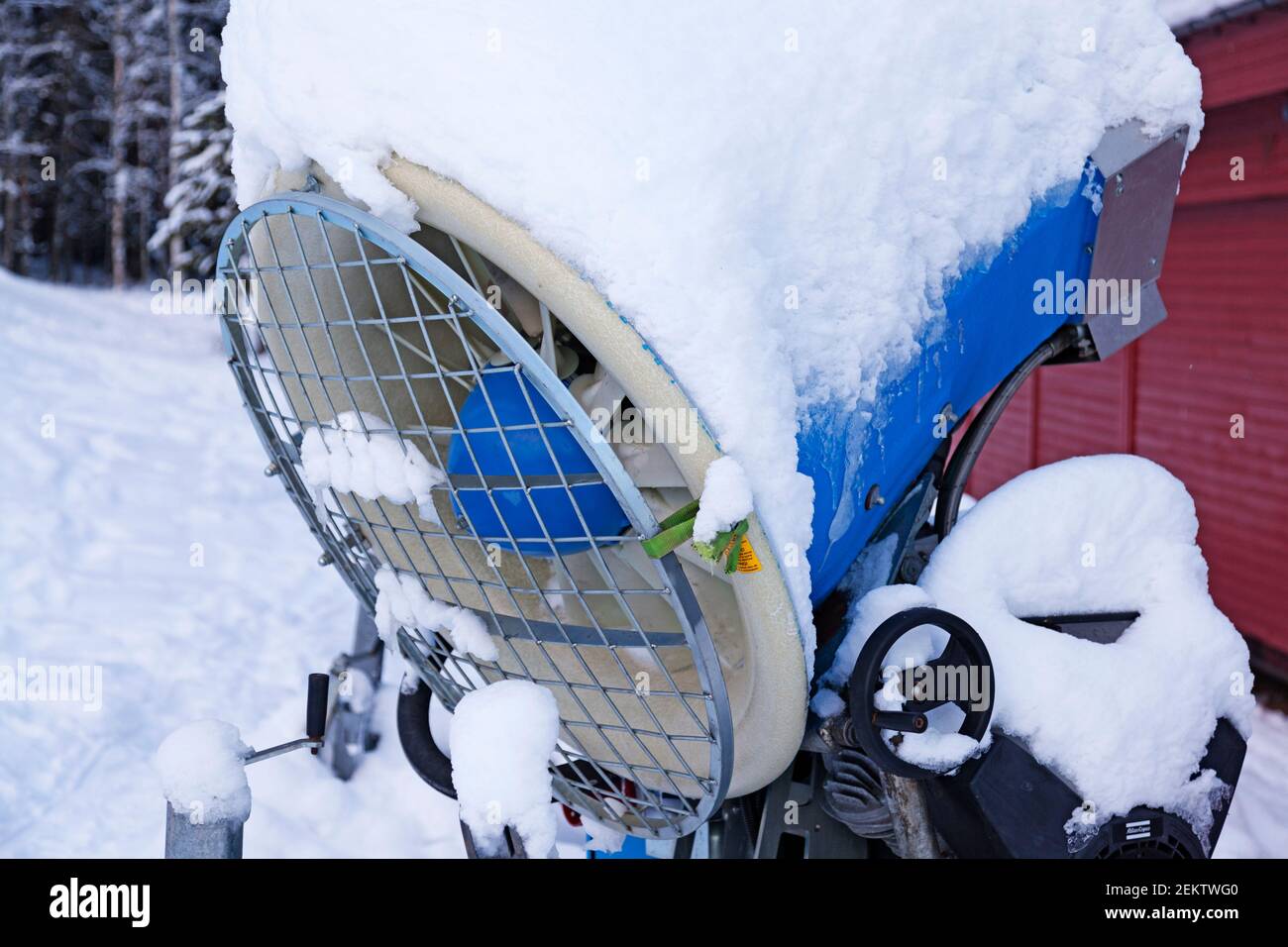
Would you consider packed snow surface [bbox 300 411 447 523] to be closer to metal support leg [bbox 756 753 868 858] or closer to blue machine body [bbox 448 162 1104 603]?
blue machine body [bbox 448 162 1104 603]

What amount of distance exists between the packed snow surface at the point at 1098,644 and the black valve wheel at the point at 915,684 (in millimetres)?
35

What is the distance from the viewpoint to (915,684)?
118cm

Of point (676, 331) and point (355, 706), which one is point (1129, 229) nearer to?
point (676, 331)

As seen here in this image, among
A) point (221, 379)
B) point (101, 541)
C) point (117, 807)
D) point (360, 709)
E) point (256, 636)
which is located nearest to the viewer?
point (117, 807)

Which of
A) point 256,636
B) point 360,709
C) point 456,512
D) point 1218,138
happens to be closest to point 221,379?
point 256,636

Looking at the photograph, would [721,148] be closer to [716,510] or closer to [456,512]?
[716,510]

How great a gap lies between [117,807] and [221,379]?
842 cm

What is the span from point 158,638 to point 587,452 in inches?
123

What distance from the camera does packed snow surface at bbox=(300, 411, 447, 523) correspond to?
118cm

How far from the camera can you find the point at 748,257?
102 centimetres

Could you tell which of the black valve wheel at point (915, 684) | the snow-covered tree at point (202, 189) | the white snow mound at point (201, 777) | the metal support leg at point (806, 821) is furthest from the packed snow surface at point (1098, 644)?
the snow-covered tree at point (202, 189)

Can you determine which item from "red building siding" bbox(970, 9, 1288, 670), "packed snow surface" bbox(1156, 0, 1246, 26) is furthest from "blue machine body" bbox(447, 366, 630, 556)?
"red building siding" bbox(970, 9, 1288, 670)

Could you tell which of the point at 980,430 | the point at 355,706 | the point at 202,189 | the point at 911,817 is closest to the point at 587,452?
the point at 911,817

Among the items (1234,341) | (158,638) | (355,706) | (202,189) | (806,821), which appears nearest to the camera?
(806,821)
